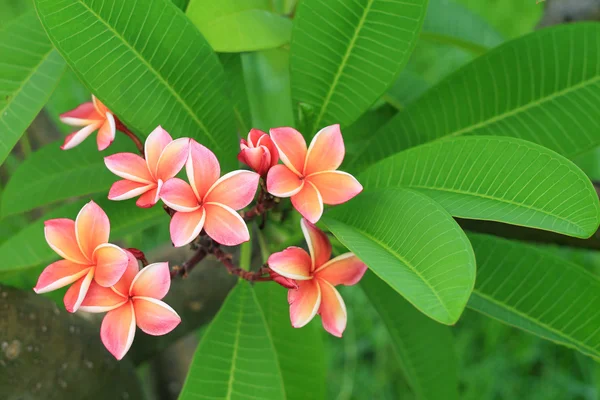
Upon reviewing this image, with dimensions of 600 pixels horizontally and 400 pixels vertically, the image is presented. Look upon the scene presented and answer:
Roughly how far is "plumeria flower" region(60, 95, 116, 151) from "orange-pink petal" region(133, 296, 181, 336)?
0.20m

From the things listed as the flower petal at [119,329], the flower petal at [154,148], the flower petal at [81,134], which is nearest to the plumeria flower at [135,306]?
the flower petal at [119,329]

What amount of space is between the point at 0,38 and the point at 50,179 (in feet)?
0.87

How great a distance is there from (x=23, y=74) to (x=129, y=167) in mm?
234

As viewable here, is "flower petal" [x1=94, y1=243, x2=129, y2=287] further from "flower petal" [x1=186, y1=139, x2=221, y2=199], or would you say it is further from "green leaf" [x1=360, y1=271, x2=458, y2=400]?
"green leaf" [x1=360, y1=271, x2=458, y2=400]

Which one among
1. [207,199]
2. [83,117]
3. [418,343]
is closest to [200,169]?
[207,199]

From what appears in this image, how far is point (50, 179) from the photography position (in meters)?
0.99

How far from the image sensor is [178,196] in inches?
23.5

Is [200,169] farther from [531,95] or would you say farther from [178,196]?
[531,95]

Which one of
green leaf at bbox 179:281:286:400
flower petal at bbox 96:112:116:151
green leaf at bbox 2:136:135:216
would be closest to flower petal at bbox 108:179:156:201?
flower petal at bbox 96:112:116:151

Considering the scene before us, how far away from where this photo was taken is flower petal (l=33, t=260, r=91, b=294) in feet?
1.98

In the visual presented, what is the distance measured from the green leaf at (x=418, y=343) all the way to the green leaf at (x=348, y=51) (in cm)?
29

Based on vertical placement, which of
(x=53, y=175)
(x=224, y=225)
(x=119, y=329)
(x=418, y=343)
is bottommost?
(x=418, y=343)

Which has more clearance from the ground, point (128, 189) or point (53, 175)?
point (128, 189)

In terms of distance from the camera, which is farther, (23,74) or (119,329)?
(23,74)
